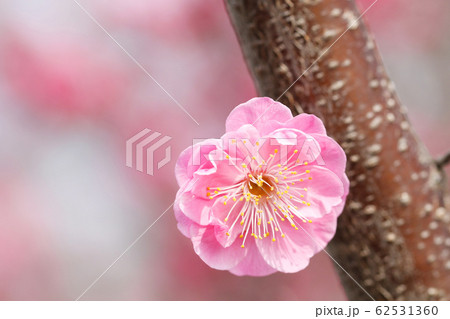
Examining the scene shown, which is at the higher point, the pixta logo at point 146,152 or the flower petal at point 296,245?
the pixta logo at point 146,152

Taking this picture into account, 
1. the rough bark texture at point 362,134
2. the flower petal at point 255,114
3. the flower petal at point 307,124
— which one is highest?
the flower petal at point 255,114

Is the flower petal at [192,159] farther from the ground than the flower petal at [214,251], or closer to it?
farther from the ground

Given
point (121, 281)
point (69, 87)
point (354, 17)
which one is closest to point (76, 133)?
point (69, 87)

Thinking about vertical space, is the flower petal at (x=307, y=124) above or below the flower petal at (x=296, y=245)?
above

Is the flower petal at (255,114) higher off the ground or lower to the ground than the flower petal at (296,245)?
higher
